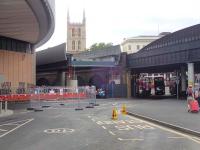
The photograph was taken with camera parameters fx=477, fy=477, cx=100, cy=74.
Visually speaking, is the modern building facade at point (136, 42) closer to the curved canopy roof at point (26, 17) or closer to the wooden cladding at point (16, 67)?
the wooden cladding at point (16, 67)

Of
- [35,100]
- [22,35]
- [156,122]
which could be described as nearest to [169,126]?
[156,122]

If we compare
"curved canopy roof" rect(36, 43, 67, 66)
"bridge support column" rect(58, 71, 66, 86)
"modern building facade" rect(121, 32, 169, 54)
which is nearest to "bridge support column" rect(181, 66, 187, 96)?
"curved canopy roof" rect(36, 43, 67, 66)

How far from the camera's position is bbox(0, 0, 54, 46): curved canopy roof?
2782 cm

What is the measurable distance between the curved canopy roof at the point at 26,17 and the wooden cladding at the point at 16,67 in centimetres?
498

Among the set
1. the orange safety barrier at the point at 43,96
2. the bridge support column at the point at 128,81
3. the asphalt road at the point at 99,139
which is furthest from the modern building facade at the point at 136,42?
the asphalt road at the point at 99,139

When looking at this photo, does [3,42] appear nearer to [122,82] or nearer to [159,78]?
[122,82]

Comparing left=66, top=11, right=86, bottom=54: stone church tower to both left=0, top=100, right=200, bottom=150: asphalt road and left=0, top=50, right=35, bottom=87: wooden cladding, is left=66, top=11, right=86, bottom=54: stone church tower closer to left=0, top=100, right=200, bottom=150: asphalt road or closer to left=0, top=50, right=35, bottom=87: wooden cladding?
left=0, top=50, right=35, bottom=87: wooden cladding

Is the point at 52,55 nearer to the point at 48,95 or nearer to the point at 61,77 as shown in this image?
the point at 61,77

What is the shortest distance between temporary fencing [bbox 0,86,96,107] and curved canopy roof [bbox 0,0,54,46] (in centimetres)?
560

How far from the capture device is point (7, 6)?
29141 millimetres

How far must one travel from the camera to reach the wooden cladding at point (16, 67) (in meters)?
54.7

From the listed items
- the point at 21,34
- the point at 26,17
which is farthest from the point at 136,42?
Result: the point at 26,17

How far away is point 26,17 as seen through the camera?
1357 inches

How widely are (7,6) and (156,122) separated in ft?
40.0
